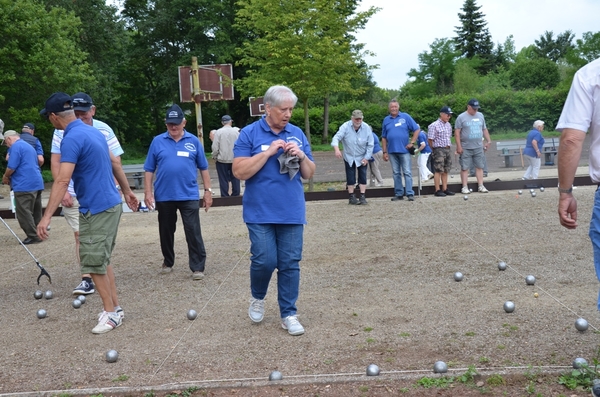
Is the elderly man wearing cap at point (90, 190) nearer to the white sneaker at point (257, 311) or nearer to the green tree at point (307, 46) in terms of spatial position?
the white sneaker at point (257, 311)

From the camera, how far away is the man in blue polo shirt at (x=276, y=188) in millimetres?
5367

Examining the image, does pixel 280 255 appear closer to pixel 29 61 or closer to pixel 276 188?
pixel 276 188

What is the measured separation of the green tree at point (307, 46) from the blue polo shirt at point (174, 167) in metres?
10.3

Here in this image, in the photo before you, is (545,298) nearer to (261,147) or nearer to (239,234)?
(261,147)

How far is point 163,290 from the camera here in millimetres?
7590

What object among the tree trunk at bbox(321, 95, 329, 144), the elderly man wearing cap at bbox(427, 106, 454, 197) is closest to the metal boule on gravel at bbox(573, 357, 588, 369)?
the elderly man wearing cap at bbox(427, 106, 454, 197)

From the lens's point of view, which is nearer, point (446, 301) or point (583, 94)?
point (583, 94)

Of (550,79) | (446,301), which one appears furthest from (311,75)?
(550,79)

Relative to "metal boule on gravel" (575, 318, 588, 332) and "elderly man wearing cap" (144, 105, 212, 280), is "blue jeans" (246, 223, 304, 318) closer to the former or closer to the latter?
"metal boule on gravel" (575, 318, 588, 332)

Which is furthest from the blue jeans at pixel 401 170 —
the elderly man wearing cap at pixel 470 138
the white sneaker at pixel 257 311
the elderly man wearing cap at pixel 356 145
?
the white sneaker at pixel 257 311

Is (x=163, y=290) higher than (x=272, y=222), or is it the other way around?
(x=272, y=222)

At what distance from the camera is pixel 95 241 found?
5910 mm

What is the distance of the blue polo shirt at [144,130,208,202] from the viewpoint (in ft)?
26.6

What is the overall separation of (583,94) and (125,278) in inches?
239
